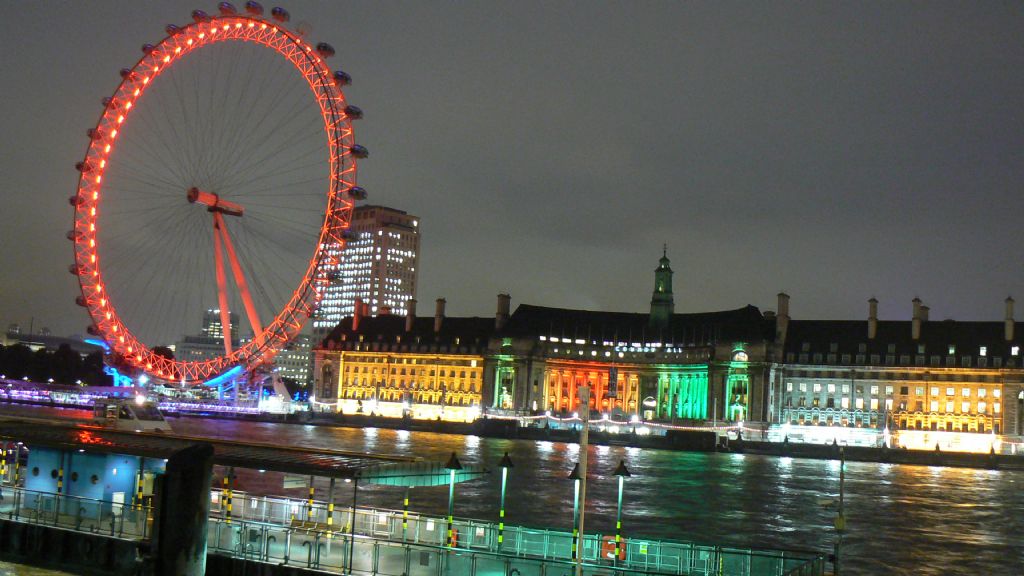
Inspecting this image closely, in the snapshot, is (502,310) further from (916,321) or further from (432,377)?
(916,321)

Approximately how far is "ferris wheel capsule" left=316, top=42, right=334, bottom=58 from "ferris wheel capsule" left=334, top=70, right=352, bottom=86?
4.68 feet

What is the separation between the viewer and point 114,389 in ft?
558

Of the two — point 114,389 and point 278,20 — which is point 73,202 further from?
point 114,389

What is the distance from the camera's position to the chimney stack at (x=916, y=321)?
6324 inches

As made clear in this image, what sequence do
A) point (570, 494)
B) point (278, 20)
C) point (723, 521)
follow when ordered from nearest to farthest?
1. point (723, 521)
2. point (570, 494)
3. point (278, 20)

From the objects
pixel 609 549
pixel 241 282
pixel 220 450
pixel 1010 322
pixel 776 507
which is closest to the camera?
pixel 609 549

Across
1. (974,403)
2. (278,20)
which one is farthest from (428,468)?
(974,403)

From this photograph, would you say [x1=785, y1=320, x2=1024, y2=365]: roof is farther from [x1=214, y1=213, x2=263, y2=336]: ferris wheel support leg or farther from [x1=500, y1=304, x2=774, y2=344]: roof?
[x1=214, y1=213, x2=263, y2=336]: ferris wheel support leg

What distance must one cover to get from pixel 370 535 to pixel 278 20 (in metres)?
54.0

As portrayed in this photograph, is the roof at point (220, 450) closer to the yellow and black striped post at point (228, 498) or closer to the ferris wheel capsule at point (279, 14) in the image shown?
the yellow and black striped post at point (228, 498)

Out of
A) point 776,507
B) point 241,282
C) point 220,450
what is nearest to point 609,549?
point 220,450

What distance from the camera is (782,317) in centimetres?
17100

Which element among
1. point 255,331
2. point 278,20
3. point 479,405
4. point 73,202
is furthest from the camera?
point 479,405

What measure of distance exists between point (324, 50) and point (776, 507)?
4305 centimetres
